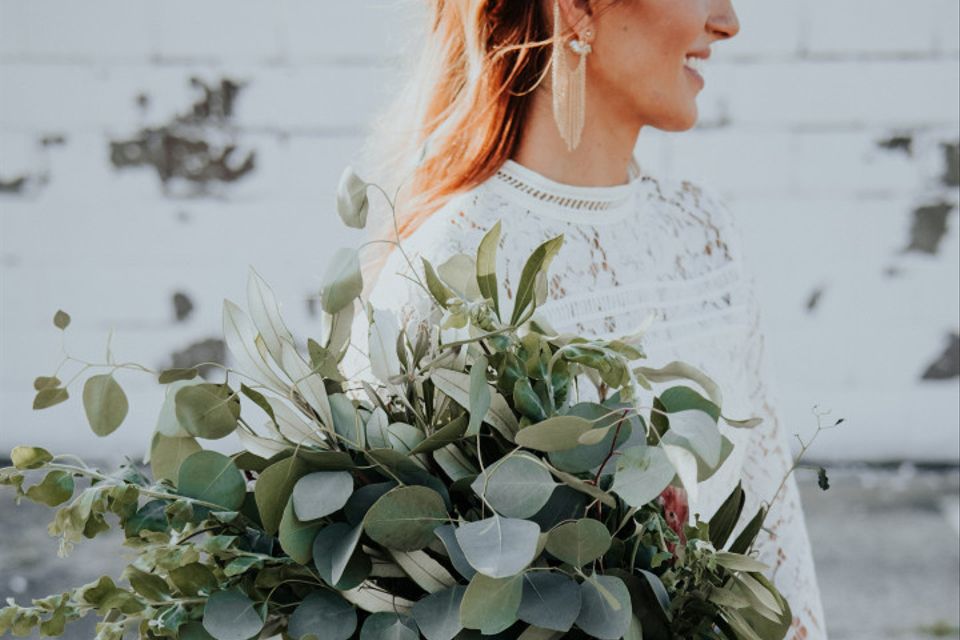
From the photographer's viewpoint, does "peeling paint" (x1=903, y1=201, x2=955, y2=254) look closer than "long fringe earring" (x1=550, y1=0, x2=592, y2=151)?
No

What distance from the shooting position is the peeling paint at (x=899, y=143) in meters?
3.31

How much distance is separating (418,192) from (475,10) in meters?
0.19

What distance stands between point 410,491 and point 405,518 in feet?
0.05

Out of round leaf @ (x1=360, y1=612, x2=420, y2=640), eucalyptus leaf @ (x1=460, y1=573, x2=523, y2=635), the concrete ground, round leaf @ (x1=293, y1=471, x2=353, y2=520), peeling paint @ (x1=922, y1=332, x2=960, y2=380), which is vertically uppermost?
round leaf @ (x1=293, y1=471, x2=353, y2=520)

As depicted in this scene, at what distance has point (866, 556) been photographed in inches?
111

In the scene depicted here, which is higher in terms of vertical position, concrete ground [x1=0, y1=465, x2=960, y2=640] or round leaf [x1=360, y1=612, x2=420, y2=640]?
round leaf [x1=360, y1=612, x2=420, y2=640]

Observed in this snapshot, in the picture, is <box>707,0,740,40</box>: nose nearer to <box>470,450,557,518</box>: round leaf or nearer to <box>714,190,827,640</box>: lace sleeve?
<box>714,190,827,640</box>: lace sleeve

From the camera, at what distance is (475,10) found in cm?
129

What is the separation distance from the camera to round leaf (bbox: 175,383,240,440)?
730 mm

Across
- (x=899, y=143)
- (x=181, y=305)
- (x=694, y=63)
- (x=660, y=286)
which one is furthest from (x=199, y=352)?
(x=694, y=63)

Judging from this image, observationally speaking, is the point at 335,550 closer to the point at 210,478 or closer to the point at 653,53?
the point at 210,478

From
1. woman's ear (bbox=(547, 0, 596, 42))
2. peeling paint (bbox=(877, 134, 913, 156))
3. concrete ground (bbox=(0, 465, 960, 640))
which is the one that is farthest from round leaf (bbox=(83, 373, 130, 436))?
peeling paint (bbox=(877, 134, 913, 156))

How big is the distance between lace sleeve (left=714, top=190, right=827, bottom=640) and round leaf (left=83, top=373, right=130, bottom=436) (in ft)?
2.34

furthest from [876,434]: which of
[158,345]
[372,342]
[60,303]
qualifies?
[372,342]
